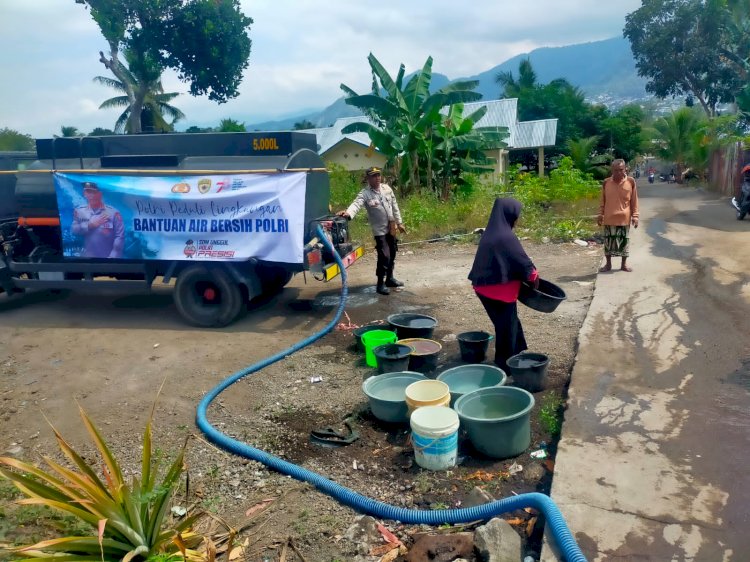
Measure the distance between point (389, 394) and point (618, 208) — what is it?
5.14m

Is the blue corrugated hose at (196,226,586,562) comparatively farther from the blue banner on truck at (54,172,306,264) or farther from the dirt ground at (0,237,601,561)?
the blue banner on truck at (54,172,306,264)

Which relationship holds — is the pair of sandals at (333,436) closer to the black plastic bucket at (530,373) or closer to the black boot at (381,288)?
the black plastic bucket at (530,373)

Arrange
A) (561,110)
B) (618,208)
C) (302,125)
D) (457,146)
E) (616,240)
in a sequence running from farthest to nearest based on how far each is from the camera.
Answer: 1. (302,125)
2. (561,110)
3. (457,146)
4. (616,240)
5. (618,208)

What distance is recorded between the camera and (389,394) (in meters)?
5.20

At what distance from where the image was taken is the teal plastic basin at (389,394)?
4.80 meters

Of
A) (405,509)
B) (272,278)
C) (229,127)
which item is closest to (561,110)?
(229,127)

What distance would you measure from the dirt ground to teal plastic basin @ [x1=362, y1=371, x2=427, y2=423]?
156mm

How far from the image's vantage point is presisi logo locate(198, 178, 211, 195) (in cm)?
745

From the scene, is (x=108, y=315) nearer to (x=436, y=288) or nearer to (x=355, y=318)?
(x=355, y=318)

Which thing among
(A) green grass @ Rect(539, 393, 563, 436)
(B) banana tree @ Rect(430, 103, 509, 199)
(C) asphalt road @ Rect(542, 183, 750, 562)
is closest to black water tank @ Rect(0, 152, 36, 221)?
(A) green grass @ Rect(539, 393, 563, 436)

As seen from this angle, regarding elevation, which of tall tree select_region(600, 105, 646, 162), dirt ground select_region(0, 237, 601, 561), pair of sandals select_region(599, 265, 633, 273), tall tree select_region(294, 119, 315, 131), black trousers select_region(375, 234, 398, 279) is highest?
tall tree select_region(294, 119, 315, 131)

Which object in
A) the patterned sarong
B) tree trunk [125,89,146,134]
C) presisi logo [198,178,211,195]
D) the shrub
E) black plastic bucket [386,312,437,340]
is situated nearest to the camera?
the shrub

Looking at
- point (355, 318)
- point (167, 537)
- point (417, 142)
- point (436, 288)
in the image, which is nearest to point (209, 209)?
point (355, 318)

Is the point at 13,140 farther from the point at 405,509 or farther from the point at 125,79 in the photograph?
the point at 405,509
